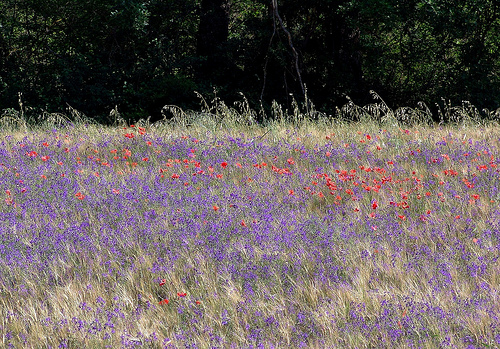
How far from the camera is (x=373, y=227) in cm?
415

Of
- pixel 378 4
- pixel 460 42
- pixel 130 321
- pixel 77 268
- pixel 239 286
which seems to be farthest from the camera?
pixel 460 42

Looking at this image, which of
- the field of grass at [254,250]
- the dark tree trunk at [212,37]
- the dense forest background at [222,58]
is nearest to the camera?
the field of grass at [254,250]

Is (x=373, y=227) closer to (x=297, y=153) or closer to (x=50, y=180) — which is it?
(x=297, y=153)

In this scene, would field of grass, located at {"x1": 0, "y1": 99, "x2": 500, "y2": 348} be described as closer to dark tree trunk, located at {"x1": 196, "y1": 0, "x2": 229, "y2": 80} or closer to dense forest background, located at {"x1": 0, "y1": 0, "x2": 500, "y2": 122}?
dense forest background, located at {"x1": 0, "y1": 0, "x2": 500, "y2": 122}

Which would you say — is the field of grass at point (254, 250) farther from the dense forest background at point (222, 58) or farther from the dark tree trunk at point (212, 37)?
the dark tree trunk at point (212, 37)

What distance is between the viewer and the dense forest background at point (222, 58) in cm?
1345

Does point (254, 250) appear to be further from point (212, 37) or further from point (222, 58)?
point (212, 37)

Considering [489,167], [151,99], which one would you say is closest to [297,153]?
[489,167]

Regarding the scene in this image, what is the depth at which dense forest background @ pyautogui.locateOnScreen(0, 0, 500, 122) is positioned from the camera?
44.1 ft

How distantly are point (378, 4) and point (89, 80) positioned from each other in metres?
7.61

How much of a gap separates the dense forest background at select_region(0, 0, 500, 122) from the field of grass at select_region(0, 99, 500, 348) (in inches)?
295

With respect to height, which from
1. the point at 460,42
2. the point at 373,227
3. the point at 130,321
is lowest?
the point at 130,321

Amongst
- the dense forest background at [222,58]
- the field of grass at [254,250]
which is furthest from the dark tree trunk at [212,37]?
the field of grass at [254,250]

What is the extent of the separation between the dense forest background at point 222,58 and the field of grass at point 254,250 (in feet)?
24.6
